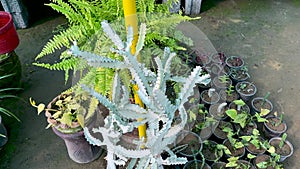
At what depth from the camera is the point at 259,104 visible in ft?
7.19

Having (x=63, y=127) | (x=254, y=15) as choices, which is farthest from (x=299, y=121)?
(x=63, y=127)

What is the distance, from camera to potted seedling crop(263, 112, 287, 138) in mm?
2016

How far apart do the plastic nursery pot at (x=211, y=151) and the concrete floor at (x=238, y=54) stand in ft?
1.45

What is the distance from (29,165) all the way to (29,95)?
59 cm

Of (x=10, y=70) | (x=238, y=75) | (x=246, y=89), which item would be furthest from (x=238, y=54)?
(x=10, y=70)

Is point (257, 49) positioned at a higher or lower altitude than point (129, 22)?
lower

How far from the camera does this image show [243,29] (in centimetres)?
297

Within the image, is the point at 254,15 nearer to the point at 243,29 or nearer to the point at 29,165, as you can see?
→ the point at 243,29

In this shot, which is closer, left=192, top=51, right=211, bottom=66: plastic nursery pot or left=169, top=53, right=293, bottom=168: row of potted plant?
left=169, top=53, right=293, bottom=168: row of potted plant

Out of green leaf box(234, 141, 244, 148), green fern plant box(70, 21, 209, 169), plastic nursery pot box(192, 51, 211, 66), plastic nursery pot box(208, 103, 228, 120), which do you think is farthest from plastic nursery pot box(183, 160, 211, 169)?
plastic nursery pot box(192, 51, 211, 66)

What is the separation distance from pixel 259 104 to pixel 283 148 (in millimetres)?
346

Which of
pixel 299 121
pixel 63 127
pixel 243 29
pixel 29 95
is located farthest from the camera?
pixel 243 29

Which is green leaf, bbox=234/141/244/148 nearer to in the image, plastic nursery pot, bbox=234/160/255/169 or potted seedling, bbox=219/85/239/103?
plastic nursery pot, bbox=234/160/255/169

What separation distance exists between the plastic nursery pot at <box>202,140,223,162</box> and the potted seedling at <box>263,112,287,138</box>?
0.37 meters
